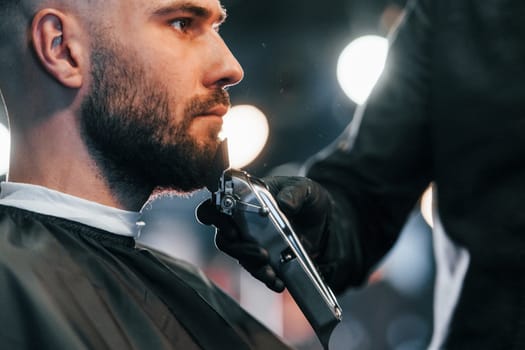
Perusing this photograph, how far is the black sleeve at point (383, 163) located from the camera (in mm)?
1266

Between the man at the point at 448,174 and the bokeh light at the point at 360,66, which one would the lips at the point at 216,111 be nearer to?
the man at the point at 448,174

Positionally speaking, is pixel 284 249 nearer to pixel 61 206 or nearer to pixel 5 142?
pixel 61 206

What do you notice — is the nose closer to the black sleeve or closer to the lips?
the lips

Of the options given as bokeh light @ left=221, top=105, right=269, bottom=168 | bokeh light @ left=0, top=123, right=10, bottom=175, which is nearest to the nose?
bokeh light @ left=221, top=105, right=269, bottom=168

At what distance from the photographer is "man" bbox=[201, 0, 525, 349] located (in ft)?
3.42

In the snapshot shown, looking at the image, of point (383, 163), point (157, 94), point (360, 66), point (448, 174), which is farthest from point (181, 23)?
point (360, 66)

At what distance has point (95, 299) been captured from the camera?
111 cm

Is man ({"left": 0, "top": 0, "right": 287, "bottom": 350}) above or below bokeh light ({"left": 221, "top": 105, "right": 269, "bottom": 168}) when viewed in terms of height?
above

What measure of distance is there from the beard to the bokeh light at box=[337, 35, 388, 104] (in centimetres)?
74

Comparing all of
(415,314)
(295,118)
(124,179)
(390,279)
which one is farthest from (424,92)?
(415,314)

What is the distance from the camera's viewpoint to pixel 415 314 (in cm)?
789

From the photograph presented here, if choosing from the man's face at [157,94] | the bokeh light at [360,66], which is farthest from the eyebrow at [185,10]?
the bokeh light at [360,66]

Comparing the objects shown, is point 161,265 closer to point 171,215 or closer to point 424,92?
point 424,92

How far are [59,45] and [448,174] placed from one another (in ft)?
2.42
